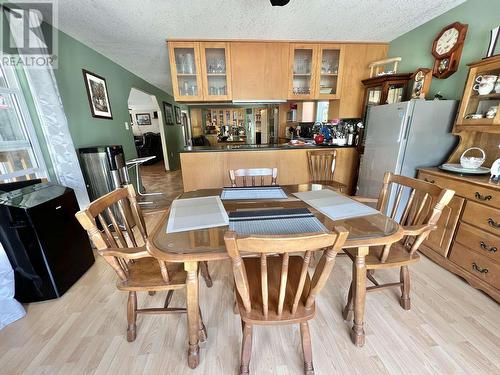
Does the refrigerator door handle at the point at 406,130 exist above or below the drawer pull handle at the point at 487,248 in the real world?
above

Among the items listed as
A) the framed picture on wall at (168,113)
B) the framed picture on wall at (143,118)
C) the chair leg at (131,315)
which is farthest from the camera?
the framed picture on wall at (143,118)

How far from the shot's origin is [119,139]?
317cm

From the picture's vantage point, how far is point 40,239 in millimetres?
1356

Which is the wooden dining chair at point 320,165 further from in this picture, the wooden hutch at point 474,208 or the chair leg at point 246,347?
the chair leg at point 246,347

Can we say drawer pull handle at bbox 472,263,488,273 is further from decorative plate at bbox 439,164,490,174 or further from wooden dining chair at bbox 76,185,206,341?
wooden dining chair at bbox 76,185,206,341

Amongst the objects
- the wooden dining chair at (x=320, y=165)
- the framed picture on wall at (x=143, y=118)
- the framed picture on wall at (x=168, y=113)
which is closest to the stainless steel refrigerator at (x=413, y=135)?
the wooden dining chair at (x=320, y=165)

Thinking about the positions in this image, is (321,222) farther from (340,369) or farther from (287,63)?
(287,63)

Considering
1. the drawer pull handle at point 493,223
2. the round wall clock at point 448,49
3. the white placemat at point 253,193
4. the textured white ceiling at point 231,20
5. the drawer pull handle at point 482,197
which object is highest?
the textured white ceiling at point 231,20

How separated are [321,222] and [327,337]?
0.74 metres

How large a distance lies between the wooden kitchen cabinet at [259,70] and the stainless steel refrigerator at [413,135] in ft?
4.30

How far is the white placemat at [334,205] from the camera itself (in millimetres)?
1101

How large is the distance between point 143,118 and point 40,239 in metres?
8.53

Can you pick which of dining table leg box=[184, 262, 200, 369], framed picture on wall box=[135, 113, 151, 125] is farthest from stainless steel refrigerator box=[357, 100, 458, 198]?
framed picture on wall box=[135, 113, 151, 125]

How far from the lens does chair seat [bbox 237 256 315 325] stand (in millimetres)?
833
